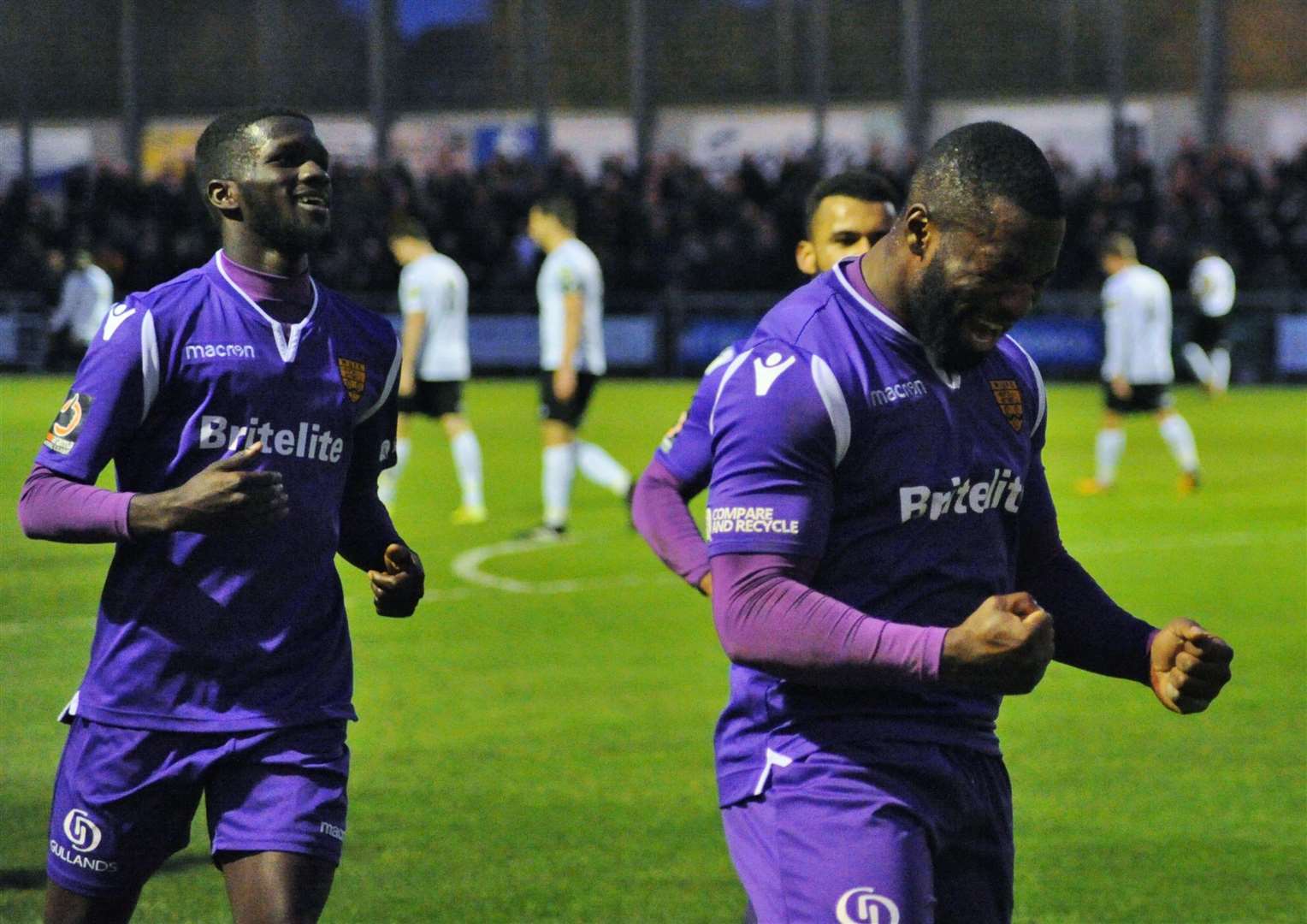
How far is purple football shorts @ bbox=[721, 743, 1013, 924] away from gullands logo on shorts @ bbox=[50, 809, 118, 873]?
1454 mm

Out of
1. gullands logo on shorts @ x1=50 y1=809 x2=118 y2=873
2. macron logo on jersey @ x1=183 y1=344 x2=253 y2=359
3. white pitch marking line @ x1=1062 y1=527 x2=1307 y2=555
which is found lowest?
white pitch marking line @ x1=1062 y1=527 x2=1307 y2=555

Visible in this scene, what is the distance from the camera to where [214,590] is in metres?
4.46

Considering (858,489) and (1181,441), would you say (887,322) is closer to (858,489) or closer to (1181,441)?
(858,489)

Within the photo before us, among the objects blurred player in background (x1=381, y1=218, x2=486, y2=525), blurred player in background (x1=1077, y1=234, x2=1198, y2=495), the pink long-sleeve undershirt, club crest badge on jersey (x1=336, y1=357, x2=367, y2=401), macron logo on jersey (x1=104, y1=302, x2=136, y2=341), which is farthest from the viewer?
blurred player in background (x1=1077, y1=234, x2=1198, y2=495)

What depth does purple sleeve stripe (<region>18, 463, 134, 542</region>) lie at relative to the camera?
4.27 m

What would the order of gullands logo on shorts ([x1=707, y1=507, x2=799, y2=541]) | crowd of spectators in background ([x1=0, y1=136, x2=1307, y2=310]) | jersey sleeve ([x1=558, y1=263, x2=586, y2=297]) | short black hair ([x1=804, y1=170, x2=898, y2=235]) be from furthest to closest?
crowd of spectators in background ([x1=0, y1=136, x2=1307, y2=310]) < jersey sleeve ([x1=558, y1=263, x2=586, y2=297]) < short black hair ([x1=804, y1=170, x2=898, y2=235]) < gullands logo on shorts ([x1=707, y1=507, x2=799, y2=541])

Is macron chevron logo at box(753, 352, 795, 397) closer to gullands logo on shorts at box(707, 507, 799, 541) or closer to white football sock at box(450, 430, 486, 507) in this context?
gullands logo on shorts at box(707, 507, 799, 541)

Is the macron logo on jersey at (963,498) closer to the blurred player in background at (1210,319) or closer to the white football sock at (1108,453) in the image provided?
the white football sock at (1108,453)

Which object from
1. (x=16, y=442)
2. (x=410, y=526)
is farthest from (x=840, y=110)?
(x=410, y=526)

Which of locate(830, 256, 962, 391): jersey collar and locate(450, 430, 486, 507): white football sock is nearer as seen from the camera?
locate(830, 256, 962, 391): jersey collar

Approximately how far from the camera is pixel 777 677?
3.58m

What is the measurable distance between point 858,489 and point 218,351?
1622 mm

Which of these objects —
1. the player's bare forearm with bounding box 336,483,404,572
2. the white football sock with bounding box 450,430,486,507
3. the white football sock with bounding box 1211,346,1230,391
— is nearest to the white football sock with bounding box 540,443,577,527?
the white football sock with bounding box 450,430,486,507

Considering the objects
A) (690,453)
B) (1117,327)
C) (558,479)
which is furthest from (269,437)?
(1117,327)
